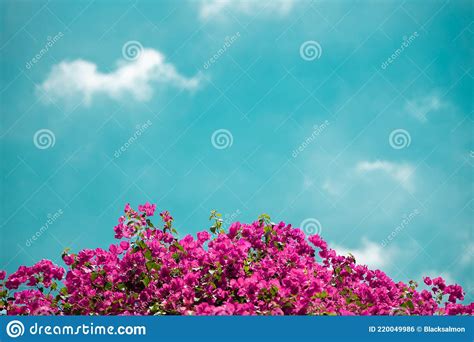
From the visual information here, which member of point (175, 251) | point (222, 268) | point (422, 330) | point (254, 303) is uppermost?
point (175, 251)

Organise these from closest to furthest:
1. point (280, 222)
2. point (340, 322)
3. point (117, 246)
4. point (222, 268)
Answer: point (340, 322) → point (222, 268) → point (117, 246) → point (280, 222)

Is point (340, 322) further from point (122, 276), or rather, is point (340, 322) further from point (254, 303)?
point (122, 276)

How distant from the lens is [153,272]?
435 centimetres

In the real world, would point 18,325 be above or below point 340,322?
above

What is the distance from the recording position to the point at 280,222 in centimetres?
511

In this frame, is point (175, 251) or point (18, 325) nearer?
point (18, 325)

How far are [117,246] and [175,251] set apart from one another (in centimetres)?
51

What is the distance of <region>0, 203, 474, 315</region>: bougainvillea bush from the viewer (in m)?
3.89

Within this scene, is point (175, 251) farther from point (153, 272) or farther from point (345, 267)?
point (345, 267)

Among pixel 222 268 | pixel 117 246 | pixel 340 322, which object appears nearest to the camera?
pixel 340 322

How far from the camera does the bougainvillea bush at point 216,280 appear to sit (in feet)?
12.8

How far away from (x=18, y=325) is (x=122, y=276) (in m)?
0.86

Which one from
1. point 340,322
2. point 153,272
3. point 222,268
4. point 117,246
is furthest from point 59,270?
point 340,322

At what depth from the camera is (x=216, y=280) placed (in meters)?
4.22
